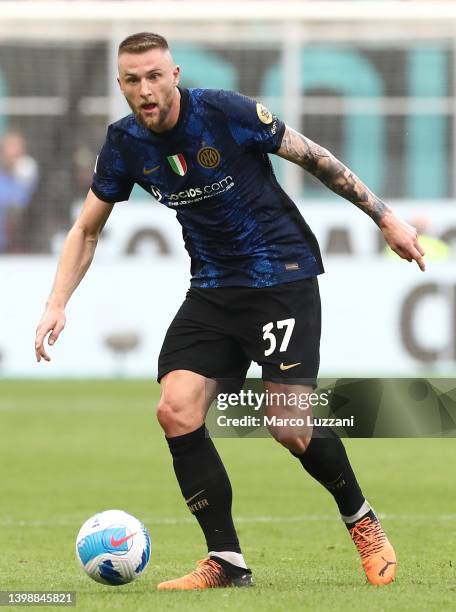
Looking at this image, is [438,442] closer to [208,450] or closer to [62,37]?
[208,450]

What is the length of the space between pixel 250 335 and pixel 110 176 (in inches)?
33.6

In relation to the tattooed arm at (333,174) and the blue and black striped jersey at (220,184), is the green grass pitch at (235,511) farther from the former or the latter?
the tattooed arm at (333,174)

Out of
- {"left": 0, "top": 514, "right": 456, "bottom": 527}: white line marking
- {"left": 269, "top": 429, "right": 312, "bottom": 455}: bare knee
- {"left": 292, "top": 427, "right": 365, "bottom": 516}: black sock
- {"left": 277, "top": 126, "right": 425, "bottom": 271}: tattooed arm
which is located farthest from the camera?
{"left": 0, "top": 514, "right": 456, "bottom": 527}: white line marking

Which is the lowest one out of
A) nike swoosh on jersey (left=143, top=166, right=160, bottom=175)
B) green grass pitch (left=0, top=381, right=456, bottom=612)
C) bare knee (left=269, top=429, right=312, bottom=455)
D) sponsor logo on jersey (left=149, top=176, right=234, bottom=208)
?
green grass pitch (left=0, top=381, right=456, bottom=612)

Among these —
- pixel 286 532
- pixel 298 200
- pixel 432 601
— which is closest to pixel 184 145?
pixel 432 601

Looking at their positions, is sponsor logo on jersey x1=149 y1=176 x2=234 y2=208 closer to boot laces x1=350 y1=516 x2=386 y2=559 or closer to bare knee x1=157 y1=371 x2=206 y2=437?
bare knee x1=157 y1=371 x2=206 y2=437

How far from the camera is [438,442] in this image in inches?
519

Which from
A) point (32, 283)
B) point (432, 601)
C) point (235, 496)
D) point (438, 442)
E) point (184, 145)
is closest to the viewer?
point (432, 601)

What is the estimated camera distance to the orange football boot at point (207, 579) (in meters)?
6.30

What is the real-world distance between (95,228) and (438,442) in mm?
7076

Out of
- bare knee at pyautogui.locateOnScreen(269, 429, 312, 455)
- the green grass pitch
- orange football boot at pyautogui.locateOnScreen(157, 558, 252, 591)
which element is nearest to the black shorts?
bare knee at pyautogui.locateOnScreen(269, 429, 312, 455)

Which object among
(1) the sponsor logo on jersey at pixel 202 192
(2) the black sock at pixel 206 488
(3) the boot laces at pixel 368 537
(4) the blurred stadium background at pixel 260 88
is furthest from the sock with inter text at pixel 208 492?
(4) the blurred stadium background at pixel 260 88

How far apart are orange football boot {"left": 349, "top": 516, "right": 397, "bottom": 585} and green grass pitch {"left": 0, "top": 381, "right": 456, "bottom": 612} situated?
0.09 m

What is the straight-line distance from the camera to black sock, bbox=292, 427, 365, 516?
Answer: 6.45m
